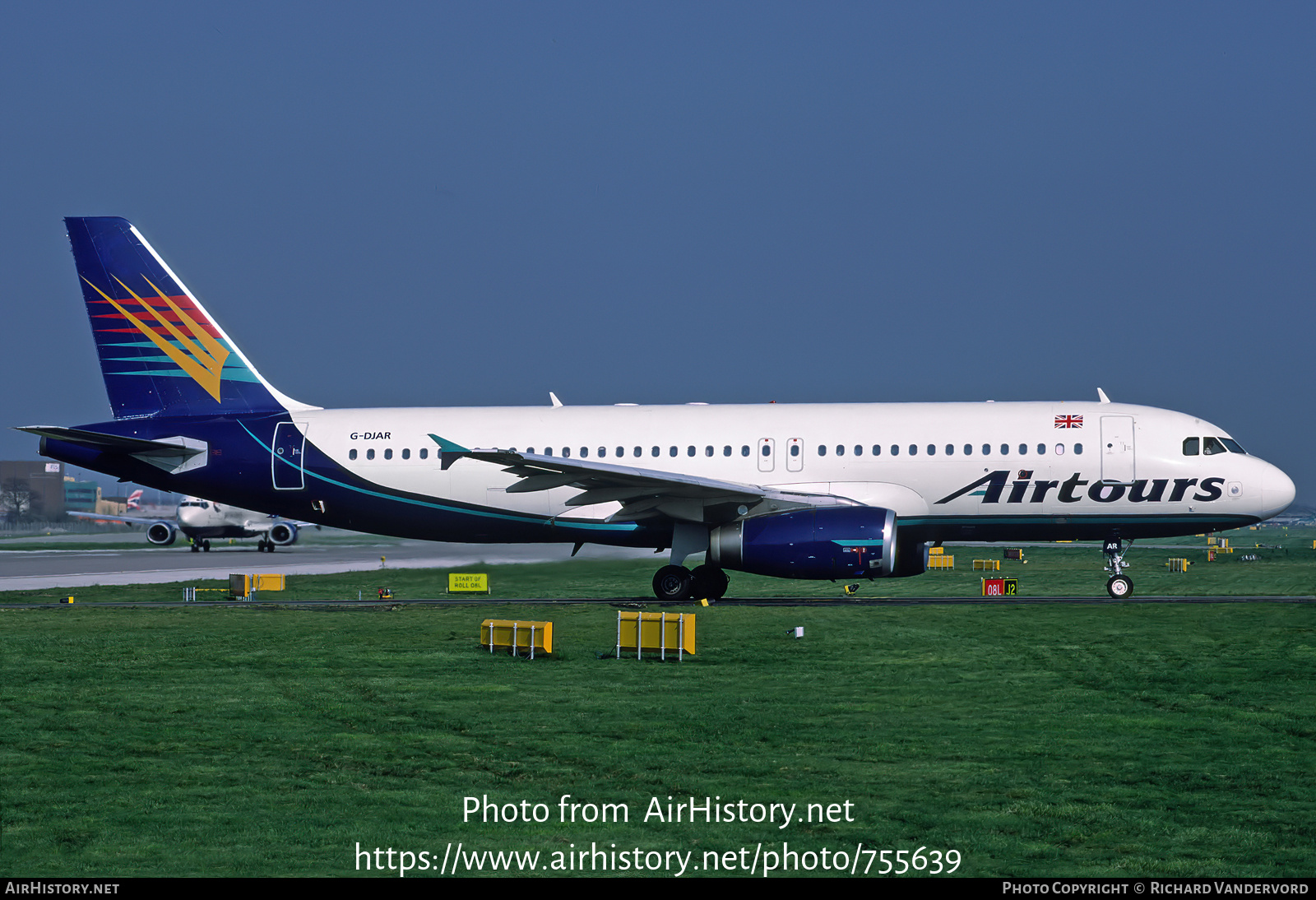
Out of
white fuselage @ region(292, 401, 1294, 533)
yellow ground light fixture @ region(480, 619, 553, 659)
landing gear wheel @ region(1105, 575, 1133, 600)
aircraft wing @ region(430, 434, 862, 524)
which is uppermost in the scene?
white fuselage @ region(292, 401, 1294, 533)

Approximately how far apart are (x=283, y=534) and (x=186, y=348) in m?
44.6

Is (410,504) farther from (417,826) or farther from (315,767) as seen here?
(417,826)

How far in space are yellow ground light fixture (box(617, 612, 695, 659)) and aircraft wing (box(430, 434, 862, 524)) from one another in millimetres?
7681

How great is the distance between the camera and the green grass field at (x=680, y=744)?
9625 millimetres

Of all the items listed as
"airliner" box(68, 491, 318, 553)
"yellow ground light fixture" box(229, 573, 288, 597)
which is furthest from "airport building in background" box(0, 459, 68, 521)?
"yellow ground light fixture" box(229, 573, 288, 597)

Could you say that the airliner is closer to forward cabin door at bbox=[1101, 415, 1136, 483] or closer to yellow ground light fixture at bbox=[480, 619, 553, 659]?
forward cabin door at bbox=[1101, 415, 1136, 483]

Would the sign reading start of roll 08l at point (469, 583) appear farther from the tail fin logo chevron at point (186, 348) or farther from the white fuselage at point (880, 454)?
the tail fin logo chevron at point (186, 348)

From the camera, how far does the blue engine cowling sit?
27703 millimetres

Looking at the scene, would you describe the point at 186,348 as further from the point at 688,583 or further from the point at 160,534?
the point at 160,534

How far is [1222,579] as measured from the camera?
4312cm

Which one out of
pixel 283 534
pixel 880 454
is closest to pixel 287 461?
pixel 880 454

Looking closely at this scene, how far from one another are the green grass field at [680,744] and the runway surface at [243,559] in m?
11.3

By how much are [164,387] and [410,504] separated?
22.6 ft

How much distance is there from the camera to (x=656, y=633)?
2062cm
